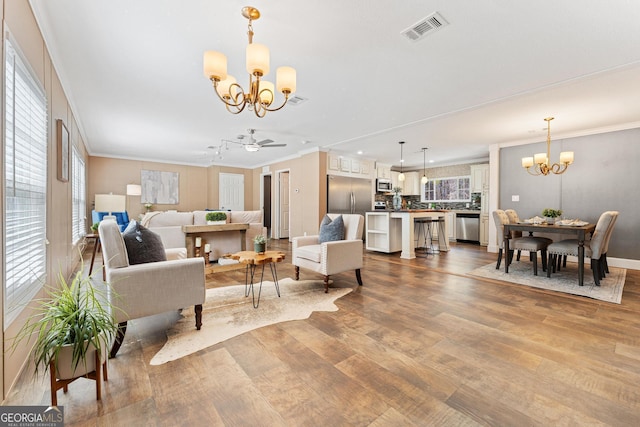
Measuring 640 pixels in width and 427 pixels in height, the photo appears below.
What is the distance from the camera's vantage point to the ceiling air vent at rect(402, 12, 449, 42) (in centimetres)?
210

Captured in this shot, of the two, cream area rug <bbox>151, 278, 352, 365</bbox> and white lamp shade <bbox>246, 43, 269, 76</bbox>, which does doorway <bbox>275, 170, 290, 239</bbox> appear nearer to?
cream area rug <bbox>151, 278, 352, 365</bbox>

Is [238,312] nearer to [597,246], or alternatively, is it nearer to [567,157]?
[597,246]

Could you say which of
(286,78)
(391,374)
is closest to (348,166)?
(286,78)

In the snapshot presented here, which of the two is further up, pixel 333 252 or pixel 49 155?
pixel 49 155

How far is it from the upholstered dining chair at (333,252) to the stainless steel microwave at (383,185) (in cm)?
474

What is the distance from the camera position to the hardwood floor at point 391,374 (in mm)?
1322

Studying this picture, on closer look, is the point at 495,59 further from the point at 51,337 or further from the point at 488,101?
the point at 51,337

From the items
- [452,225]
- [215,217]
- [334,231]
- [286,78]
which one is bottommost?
[452,225]

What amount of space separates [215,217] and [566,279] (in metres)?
5.09

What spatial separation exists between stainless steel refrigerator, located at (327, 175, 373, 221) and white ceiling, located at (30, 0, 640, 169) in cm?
199

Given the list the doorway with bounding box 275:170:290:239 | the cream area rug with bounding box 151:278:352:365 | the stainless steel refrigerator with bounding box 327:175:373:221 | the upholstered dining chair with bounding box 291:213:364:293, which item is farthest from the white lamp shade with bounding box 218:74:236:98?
the doorway with bounding box 275:170:290:239

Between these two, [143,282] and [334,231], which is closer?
[143,282]

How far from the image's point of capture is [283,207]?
8.26m

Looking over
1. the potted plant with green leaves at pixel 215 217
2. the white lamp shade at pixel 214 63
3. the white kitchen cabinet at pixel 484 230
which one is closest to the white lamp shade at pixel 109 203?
the potted plant with green leaves at pixel 215 217
